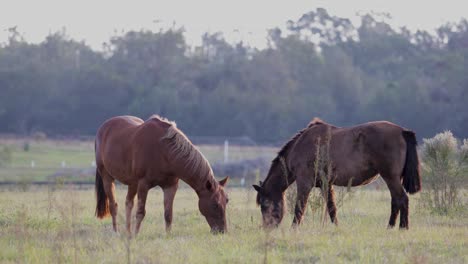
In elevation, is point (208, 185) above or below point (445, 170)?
below

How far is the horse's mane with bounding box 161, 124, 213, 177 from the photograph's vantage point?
1060 centimetres

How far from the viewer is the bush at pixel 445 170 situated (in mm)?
13228

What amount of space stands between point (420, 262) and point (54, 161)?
121 ft

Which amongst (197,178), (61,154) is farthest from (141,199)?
(61,154)

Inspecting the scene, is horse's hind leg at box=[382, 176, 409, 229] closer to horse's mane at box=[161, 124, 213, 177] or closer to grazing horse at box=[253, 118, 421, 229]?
grazing horse at box=[253, 118, 421, 229]

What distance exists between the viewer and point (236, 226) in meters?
11.1

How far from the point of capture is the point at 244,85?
5769cm

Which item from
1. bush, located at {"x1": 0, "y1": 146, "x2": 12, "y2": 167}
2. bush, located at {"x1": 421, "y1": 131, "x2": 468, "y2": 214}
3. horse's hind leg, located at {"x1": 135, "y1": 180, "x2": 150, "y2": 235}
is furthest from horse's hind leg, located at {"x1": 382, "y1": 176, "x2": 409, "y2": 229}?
bush, located at {"x1": 0, "y1": 146, "x2": 12, "y2": 167}

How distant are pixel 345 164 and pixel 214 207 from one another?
6.71 feet

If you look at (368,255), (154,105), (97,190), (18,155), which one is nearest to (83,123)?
(154,105)

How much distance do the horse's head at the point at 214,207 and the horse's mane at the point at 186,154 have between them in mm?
219

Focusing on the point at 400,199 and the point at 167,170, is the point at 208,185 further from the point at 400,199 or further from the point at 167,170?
the point at 400,199

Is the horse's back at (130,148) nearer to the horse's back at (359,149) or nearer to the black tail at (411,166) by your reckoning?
the horse's back at (359,149)

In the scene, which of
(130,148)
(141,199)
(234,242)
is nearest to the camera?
(234,242)
